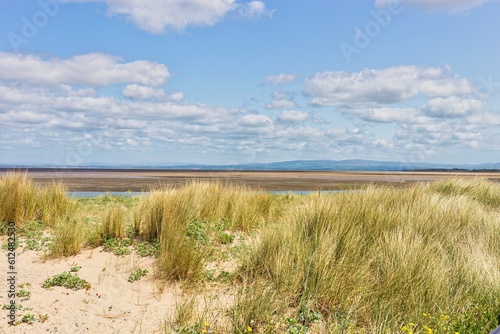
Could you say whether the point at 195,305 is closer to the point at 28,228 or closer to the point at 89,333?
the point at 89,333

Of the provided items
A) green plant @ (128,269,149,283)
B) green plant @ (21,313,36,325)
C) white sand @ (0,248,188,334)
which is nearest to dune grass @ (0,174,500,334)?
green plant @ (128,269,149,283)

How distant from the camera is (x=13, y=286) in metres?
5.84

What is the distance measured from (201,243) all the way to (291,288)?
2.82 meters

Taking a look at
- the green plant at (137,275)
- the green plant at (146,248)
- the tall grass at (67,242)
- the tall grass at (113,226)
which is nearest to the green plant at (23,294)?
the green plant at (137,275)

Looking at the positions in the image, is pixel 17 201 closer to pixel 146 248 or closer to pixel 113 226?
pixel 113 226

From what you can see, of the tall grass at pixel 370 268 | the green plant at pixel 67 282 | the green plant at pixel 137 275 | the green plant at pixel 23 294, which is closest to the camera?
the tall grass at pixel 370 268

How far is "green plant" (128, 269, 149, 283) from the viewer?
21.2ft

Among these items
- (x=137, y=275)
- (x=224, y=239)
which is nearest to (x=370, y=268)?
(x=224, y=239)

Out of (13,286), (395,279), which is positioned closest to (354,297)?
(395,279)

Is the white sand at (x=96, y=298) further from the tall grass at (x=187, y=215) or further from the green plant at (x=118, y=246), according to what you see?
the tall grass at (x=187, y=215)

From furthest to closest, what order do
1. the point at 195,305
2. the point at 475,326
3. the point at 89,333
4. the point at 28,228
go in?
the point at 28,228 → the point at 195,305 → the point at 89,333 → the point at 475,326

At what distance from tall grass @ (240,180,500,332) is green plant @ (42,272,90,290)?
256 centimetres

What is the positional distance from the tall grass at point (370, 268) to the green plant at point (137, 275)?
1.73m

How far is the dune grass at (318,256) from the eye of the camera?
4.75m
